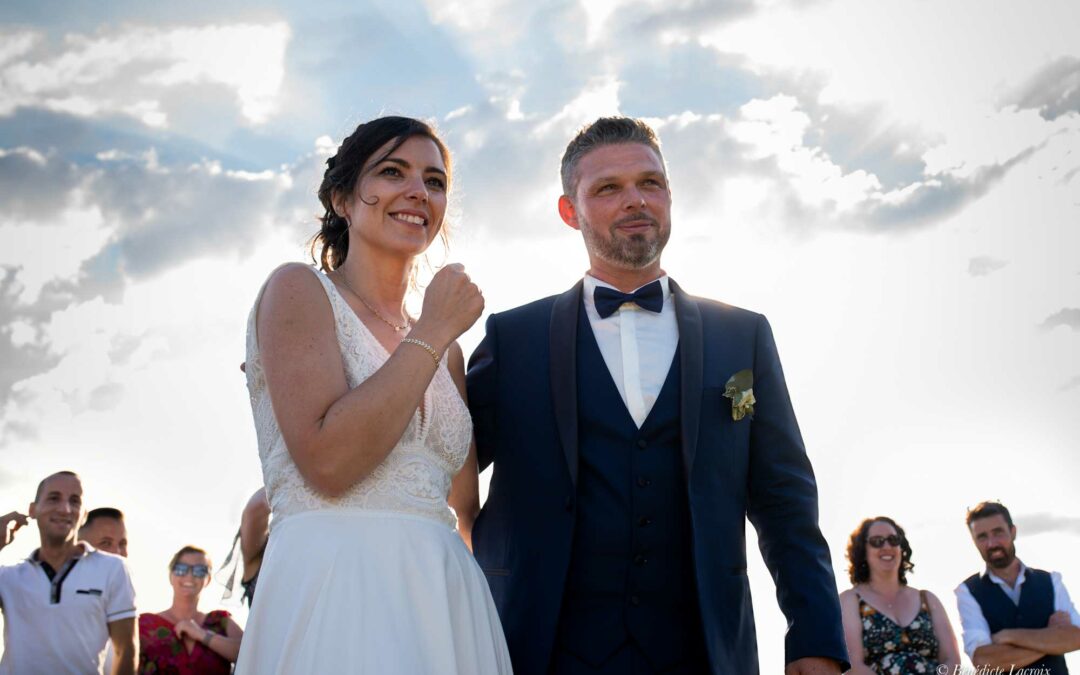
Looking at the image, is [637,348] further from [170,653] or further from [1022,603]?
[1022,603]

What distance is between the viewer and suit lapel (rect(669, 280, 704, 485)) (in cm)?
329

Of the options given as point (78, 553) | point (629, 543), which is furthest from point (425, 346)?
point (78, 553)

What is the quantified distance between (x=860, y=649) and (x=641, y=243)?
4.74 m

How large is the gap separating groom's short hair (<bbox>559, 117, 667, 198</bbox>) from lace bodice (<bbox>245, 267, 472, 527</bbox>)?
1173 millimetres

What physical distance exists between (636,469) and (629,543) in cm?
22

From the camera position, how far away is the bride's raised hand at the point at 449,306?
2.82 m

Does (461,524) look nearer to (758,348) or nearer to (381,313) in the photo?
(381,313)

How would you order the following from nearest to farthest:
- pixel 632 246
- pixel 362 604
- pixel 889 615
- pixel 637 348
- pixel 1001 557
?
pixel 362 604
pixel 637 348
pixel 632 246
pixel 889 615
pixel 1001 557

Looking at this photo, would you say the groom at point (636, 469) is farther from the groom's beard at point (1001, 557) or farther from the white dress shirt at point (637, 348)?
the groom's beard at point (1001, 557)

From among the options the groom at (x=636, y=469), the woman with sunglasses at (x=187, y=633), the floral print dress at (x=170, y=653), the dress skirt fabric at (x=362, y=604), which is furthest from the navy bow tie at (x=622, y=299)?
the floral print dress at (x=170, y=653)

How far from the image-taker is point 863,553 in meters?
7.95

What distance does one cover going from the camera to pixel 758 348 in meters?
3.69

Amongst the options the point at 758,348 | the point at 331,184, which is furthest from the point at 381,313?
the point at 758,348

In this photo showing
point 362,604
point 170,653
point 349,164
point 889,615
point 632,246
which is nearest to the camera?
point 362,604
